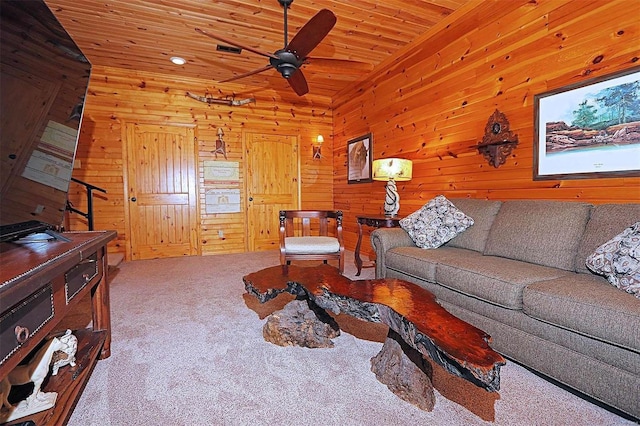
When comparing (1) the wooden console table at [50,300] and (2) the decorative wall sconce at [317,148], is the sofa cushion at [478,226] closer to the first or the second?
(1) the wooden console table at [50,300]

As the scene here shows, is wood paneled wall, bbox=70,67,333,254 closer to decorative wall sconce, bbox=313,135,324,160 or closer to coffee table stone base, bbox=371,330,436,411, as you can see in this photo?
decorative wall sconce, bbox=313,135,324,160

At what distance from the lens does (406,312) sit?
1411 mm

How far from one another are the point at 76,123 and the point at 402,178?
2.94 metres

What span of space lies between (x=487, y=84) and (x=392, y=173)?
1204mm

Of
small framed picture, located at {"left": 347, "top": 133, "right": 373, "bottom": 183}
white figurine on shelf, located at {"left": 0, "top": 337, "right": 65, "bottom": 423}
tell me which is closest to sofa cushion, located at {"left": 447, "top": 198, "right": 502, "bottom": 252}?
small framed picture, located at {"left": 347, "top": 133, "right": 373, "bottom": 183}

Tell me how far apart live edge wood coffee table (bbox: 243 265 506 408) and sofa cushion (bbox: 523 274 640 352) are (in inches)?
20.5

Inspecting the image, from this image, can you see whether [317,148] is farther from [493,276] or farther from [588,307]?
[588,307]

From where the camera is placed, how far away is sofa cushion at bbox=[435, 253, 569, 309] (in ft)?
5.76

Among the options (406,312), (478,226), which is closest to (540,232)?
(478,226)

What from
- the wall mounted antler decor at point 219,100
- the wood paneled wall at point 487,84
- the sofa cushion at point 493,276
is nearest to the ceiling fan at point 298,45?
the wood paneled wall at point 487,84

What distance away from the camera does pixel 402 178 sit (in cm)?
362

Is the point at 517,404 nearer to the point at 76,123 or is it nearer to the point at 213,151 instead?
the point at 76,123

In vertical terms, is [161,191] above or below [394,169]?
below

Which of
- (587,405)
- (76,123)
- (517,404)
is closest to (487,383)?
(517,404)
